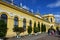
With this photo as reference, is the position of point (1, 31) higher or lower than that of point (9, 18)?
lower

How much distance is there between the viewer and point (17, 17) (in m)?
22.5

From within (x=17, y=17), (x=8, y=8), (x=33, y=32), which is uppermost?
(x=8, y=8)

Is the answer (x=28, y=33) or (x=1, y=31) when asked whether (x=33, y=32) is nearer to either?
(x=28, y=33)

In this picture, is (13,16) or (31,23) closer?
(13,16)

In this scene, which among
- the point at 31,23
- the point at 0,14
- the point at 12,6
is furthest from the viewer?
the point at 31,23

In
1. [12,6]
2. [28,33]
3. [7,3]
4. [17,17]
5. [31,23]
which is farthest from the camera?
[31,23]

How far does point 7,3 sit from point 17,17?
3966mm

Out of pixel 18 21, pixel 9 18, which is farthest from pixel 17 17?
pixel 9 18

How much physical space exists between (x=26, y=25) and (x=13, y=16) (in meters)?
5.66

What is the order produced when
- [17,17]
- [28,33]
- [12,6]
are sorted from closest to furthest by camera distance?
[12,6] → [17,17] → [28,33]

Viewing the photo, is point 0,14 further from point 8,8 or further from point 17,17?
point 17,17

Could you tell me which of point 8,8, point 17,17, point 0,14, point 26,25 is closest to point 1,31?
point 0,14

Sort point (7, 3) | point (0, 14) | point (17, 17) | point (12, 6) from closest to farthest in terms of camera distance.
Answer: point (0, 14)
point (7, 3)
point (12, 6)
point (17, 17)

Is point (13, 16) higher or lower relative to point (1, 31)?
higher
